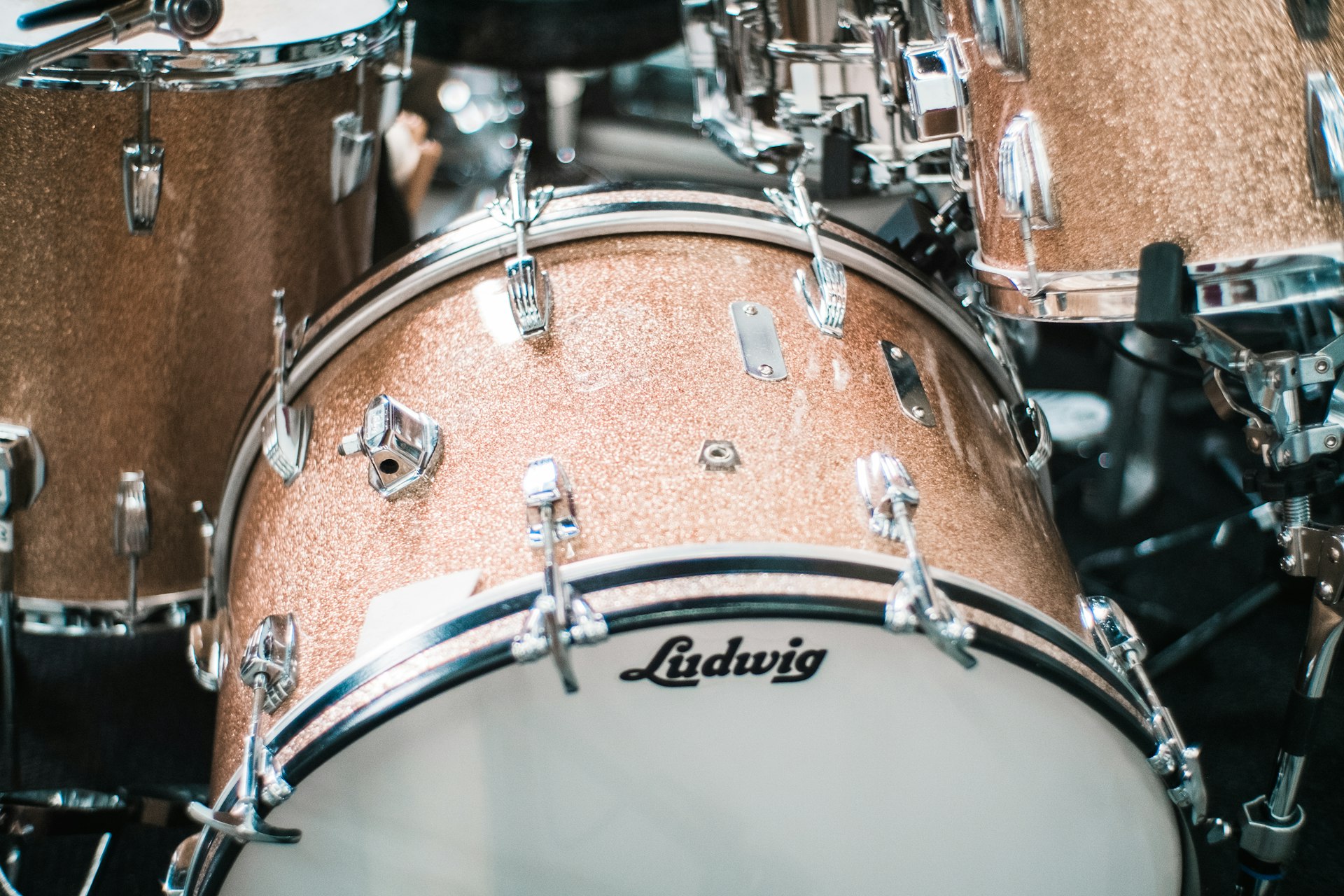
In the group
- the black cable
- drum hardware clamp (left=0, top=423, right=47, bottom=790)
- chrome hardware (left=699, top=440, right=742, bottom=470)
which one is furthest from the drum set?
the black cable

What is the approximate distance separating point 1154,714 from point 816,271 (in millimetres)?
420

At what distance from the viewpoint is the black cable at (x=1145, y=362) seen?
4.71 feet

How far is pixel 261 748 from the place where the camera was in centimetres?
73

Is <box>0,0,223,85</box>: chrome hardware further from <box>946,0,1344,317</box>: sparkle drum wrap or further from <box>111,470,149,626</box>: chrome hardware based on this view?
<box>946,0,1344,317</box>: sparkle drum wrap

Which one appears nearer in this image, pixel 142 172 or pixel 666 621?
pixel 666 621

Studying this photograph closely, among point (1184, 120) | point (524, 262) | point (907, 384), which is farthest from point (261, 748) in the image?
point (1184, 120)

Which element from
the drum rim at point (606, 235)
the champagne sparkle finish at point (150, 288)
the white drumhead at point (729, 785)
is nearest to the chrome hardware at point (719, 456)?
the white drumhead at point (729, 785)

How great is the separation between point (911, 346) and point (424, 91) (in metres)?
2.07

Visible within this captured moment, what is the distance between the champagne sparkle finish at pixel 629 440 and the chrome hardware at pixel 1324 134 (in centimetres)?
30

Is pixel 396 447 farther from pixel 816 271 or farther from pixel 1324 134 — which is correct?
pixel 1324 134

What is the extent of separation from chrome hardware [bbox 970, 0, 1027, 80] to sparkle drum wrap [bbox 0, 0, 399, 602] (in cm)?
63

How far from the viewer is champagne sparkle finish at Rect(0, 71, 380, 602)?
1.04 metres

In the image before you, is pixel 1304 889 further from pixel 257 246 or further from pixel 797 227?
pixel 257 246

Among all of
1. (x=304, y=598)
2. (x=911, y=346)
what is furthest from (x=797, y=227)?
(x=304, y=598)
